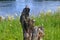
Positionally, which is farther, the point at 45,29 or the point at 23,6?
the point at 23,6

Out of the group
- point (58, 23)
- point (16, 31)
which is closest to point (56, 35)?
point (16, 31)

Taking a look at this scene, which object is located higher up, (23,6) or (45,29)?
(45,29)

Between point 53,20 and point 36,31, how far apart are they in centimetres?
269

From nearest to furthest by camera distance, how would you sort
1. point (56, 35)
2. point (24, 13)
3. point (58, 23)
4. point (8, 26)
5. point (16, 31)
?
1. point (24, 13)
2. point (56, 35)
3. point (16, 31)
4. point (8, 26)
5. point (58, 23)

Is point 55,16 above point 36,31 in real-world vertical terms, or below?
below

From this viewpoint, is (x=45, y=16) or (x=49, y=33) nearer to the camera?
(x=49, y=33)

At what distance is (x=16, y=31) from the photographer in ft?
15.6

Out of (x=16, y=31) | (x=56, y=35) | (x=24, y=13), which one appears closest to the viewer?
(x=24, y=13)

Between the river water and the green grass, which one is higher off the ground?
the green grass

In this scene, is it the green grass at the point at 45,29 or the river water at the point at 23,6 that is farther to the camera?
the river water at the point at 23,6

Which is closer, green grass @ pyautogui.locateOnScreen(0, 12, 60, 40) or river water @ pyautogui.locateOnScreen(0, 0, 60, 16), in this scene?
green grass @ pyautogui.locateOnScreen(0, 12, 60, 40)

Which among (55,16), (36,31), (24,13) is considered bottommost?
(55,16)

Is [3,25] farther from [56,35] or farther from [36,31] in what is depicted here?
[36,31]

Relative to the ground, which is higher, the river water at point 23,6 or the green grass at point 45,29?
the green grass at point 45,29
